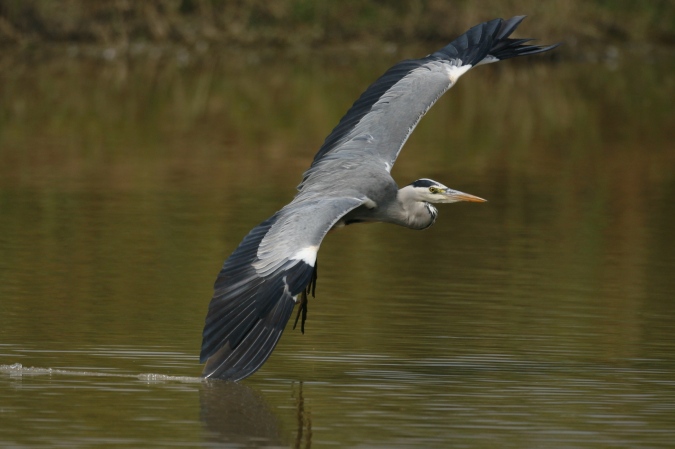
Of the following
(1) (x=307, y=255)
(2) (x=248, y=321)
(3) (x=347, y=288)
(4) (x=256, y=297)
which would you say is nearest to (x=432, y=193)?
(3) (x=347, y=288)

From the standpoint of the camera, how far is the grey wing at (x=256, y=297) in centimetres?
779

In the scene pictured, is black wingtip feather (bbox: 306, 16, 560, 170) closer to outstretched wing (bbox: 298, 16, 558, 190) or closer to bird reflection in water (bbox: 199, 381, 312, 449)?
outstretched wing (bbox: 298, 16, 558, 190)

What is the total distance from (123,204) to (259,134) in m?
7.32

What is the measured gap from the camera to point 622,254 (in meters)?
13.4

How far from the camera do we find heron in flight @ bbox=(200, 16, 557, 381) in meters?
7.83

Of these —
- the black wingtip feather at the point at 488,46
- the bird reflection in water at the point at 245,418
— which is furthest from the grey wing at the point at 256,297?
the black wingtip feather at the point at 488,46

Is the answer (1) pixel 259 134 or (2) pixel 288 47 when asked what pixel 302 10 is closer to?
(2) pixel 288 47

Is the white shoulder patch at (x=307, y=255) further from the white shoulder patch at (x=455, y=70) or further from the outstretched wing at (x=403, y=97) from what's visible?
→ the white shoulder patch at (x=455, y=70)

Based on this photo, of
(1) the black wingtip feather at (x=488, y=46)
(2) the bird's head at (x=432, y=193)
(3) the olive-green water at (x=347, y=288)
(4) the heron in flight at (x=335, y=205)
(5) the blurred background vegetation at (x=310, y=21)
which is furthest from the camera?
(5) the blurred background vegetation at (x=310, y=21)

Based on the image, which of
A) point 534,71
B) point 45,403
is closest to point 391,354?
point 45,403

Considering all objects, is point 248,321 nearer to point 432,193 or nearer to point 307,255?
point 307,255

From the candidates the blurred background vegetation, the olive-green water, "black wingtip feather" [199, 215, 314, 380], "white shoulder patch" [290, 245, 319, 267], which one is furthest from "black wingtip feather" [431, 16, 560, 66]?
the blurred background vegetation

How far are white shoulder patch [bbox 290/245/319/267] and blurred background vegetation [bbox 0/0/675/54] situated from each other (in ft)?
93.4

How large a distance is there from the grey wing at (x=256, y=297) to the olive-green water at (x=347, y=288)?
10.4 inches
